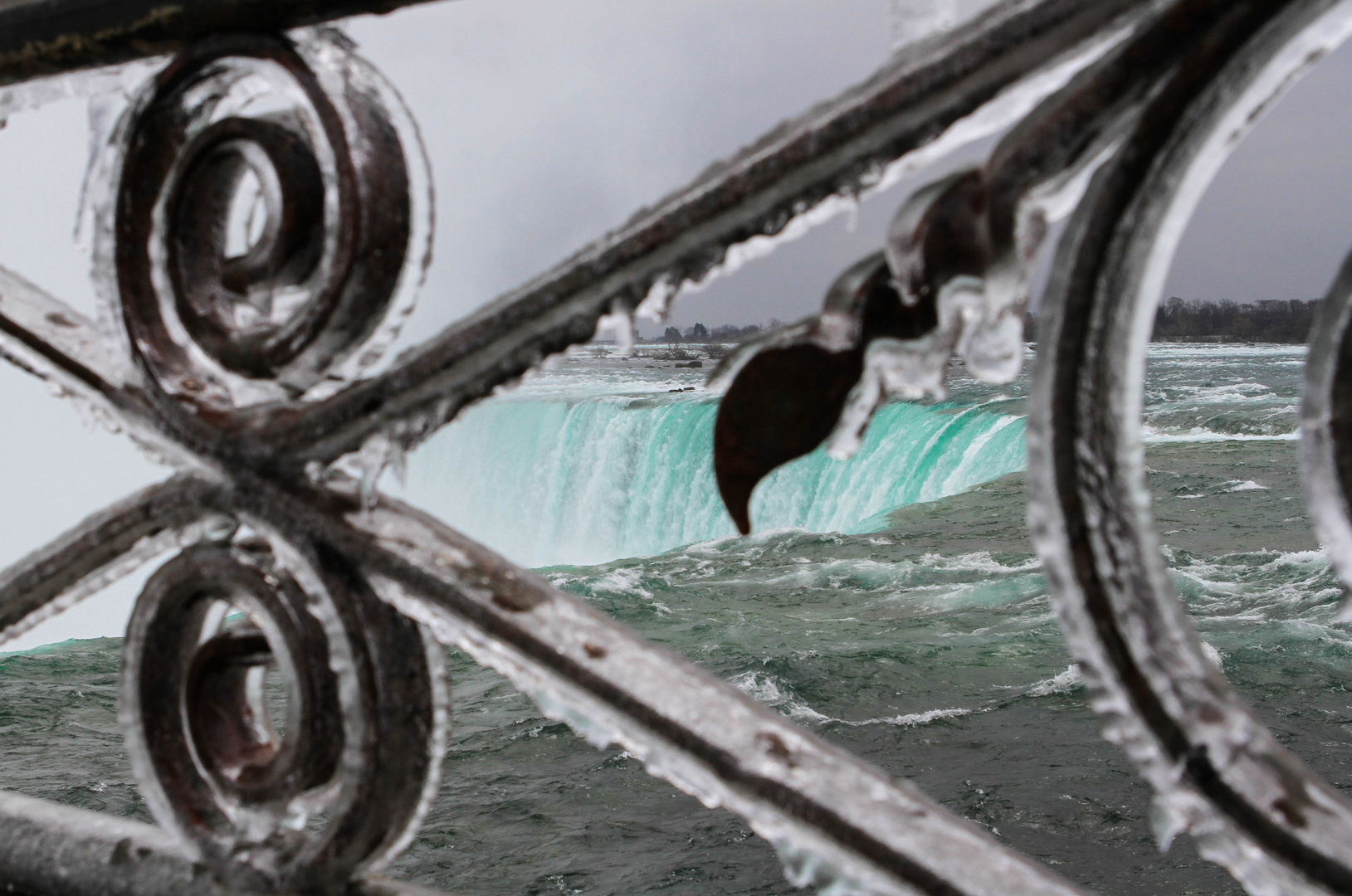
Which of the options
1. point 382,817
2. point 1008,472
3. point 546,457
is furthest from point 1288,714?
point 546,457

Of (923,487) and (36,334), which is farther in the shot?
(923,487)

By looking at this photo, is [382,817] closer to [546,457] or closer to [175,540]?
[175,540]

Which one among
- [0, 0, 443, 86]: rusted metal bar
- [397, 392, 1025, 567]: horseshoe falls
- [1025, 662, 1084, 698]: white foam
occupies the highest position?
[0, 0, 443, 86]: rusted metal bar

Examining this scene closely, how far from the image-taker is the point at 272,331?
0.62 meters

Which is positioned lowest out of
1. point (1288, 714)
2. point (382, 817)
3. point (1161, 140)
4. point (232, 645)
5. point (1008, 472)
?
point (1288, 714)

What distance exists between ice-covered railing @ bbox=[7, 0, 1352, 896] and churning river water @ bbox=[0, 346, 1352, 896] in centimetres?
77

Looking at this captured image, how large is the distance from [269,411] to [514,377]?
176 millimetres

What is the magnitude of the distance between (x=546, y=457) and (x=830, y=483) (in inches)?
164

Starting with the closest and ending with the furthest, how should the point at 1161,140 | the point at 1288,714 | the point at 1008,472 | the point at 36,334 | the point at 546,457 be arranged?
the point at 1161,140, the point at 36,334, the point at 1288,714, the point at 1008,472, the point at 546,457

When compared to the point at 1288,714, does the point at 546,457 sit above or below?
above

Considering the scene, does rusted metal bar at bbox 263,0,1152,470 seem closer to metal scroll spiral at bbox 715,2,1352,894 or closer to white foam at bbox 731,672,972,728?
metal scroll spiral at bbox 715,2,1352,894

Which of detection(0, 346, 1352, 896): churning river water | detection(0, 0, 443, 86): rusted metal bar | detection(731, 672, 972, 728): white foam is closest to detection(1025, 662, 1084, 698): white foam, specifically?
detection(0, 346, 1352, 896): churning river water

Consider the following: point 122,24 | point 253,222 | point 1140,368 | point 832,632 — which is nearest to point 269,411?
point 253,222

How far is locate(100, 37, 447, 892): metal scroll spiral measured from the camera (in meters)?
0.60
